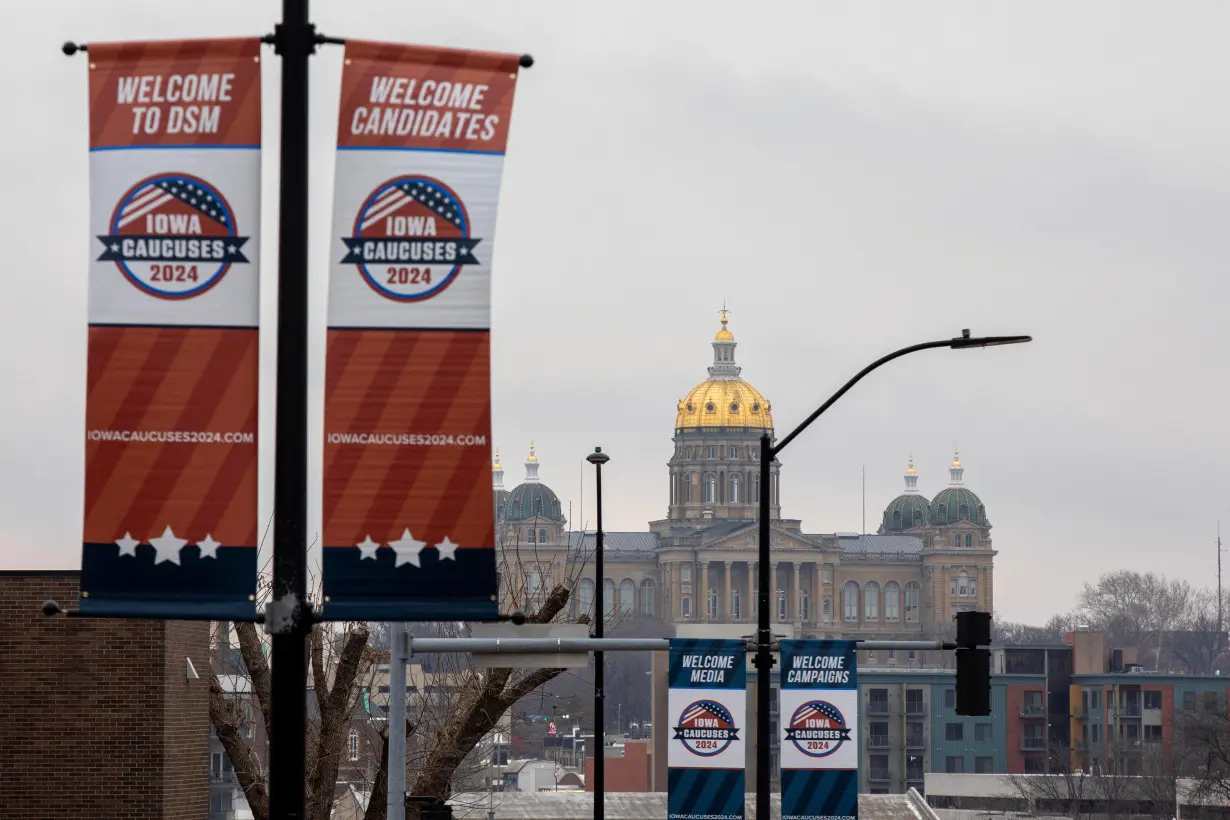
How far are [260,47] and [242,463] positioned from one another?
2056 millimetres

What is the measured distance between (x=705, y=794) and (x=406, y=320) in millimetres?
17077

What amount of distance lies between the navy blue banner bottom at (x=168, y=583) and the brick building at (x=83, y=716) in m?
18.3

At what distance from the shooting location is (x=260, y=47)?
10.8m

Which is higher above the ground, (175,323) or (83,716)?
(175,323)

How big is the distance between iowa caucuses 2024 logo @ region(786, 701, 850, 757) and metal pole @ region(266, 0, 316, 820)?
51.1 ft

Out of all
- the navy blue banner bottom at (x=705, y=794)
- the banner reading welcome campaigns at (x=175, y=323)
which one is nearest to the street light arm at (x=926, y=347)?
the navy blue banner bottom at (x=705, y=794)

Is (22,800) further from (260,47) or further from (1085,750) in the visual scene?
(1085,750)

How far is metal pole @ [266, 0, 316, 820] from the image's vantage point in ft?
33.8

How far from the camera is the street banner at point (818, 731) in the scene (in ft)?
83.8

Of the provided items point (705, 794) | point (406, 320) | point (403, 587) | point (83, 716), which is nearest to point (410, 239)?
point (406, 320)

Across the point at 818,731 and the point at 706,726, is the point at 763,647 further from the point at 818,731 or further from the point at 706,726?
the point at 706,726

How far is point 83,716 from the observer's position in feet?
95.5

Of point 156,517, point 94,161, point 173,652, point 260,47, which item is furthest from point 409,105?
point 173,652

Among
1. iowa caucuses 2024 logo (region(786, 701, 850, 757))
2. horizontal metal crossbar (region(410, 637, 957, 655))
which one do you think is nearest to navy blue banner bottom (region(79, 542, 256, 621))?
horizontal metal crossbar (region(410, 637, 957, 655))
